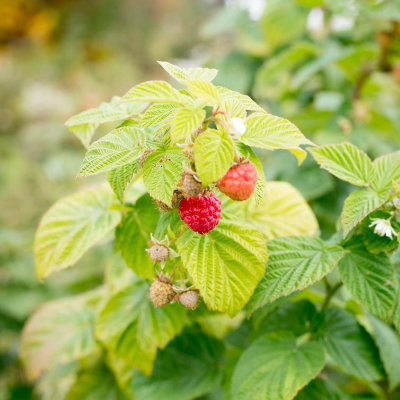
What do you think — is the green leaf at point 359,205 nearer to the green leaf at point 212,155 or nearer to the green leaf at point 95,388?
the green leaf at point 212,155

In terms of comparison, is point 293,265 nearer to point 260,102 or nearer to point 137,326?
point 137,326

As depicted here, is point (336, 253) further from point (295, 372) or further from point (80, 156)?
point (80, 156)

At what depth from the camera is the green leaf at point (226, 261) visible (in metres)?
0.59

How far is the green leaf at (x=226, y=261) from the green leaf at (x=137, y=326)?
0.22 m

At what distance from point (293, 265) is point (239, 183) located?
0.24m

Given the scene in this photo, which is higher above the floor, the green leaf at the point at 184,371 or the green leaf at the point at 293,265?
the green leaf at the point at 293,265

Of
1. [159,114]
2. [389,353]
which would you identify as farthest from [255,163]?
[389,353]

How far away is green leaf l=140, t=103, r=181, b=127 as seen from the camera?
0.58 metres

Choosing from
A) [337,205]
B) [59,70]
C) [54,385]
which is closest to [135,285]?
[337,205]

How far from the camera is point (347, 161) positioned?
2.27 feet

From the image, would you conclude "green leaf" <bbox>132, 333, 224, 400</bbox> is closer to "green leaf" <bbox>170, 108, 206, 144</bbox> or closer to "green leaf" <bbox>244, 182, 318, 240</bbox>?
"green leaf" <bbox>244, 182, 318, 240</bbox>

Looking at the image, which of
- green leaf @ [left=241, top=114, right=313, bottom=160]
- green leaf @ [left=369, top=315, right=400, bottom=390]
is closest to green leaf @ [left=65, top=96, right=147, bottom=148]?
green leaf @ [left=241, top=114, right=313, bottom=160]

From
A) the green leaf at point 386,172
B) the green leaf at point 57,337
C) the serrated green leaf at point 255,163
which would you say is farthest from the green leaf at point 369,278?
the green leaf at point 57,337

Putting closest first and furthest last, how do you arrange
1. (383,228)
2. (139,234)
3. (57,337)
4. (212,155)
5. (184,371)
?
(212,155) → (383,228) → (139,234) → (184,371) → (57,337)
